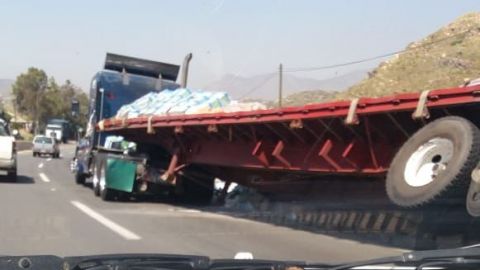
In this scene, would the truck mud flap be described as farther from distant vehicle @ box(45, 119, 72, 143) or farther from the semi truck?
distant vehicle @ box(45, 119, 72, 143)

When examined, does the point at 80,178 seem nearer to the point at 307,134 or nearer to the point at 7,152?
the point at 7,152

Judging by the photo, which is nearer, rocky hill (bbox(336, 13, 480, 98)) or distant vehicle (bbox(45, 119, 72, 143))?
rocky hill (bbox(336, 13, 480, 98))

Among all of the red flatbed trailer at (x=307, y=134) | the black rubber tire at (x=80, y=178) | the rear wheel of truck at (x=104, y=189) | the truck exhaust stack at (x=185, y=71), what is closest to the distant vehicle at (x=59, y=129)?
the truck exhaust stack at (x=185, y=71)

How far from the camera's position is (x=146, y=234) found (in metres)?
13.1

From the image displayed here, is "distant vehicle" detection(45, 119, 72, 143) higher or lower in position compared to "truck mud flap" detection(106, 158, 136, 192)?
higher

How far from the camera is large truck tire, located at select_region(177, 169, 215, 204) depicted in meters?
19.6

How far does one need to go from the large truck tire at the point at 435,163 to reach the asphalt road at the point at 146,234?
42.6 inches

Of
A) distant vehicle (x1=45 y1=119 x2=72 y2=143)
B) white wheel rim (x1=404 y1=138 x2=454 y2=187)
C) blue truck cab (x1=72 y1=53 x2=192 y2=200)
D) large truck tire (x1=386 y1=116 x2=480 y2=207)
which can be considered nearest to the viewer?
large truck tire (x1=386 y1=116 x2=480 y2=207)

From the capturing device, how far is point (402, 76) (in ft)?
201

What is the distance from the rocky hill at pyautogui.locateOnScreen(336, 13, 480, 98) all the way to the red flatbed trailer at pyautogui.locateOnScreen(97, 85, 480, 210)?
30630 millimetres

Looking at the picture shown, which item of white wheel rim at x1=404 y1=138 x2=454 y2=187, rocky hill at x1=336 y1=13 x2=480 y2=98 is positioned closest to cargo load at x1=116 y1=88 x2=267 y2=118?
white wheel rim at x1=404 y1=138 x2=454 y2=187

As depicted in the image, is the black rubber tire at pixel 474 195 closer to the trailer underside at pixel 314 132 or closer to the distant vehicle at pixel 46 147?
the trailer underside at pixel 314 132

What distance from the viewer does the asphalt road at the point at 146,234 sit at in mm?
10906

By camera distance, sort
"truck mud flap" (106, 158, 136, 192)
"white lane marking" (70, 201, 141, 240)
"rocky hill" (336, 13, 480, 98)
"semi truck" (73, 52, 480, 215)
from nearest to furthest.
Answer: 1. "semi truck" (73, 52, 480, 215)
2. "white lane marking" (70, 201, 141, 240)
3. "truck mud flap" (106, 158, 136, 192)
4. "rocky hill" (336, 13, 480, 98)
